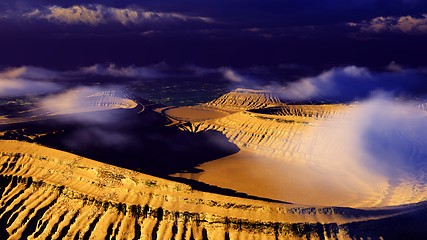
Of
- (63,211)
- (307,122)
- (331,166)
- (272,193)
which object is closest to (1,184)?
(63,211)

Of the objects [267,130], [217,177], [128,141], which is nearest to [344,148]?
[267,130]

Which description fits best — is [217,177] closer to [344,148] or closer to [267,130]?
[344,148]

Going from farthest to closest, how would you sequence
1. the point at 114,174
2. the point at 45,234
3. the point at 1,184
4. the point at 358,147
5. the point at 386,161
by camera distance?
the point at 358,147, the point at 386,161, the point at 1,184, the point at 114,174, the point at 45,234

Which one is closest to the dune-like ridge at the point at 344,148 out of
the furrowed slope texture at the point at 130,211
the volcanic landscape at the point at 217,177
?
the volcanic landscape at the point at 217,177

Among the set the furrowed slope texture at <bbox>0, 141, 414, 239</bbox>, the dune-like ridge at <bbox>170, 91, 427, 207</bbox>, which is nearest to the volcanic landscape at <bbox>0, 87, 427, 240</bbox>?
the furrowed slope texture at <bbox>0, 141, 414, 239</bbox>

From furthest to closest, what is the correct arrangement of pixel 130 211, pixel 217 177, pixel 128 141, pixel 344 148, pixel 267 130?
pixel 267 130
pixel 128 141
pixel 344 148
pixel 217 177
pixel 130 211

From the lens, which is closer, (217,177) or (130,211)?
(130,211)

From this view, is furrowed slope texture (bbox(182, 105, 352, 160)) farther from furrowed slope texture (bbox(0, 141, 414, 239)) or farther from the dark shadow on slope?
furrowed slope texture (bbox(0, 141, 414, 239))

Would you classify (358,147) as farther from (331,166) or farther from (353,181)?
(353,181)
